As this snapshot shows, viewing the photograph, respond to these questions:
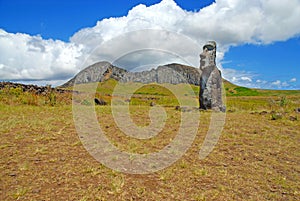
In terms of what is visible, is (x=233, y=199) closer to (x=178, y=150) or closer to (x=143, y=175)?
(x=143, y=175)

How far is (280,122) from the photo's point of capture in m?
12.9

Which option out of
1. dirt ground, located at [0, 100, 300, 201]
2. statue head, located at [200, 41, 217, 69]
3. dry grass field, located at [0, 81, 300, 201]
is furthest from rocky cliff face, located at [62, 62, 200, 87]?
dirt ground, located at [0, 100, 300, 201]

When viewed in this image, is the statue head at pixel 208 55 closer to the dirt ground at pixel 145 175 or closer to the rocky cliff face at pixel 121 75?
the rocky cliff face at pixel 121 75

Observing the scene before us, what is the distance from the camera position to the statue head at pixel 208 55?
17.7 m

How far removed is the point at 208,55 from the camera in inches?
697

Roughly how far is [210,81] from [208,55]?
6.00ft

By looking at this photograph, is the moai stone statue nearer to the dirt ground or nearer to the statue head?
the statue head

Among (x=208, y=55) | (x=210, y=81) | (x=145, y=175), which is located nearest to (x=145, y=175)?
(x=145, y=175)

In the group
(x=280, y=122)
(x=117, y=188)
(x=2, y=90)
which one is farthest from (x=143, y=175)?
(x=2, y=90)

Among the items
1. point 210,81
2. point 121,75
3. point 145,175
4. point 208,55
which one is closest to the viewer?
point 145,175

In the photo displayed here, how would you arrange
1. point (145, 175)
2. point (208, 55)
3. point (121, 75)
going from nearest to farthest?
point (145, 175) < point (208, 55) < point (121, 75)

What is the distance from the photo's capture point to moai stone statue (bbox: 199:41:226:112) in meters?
17.1

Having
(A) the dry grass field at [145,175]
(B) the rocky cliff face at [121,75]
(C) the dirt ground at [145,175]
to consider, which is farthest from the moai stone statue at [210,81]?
(C) the dirt ground at [145,175]

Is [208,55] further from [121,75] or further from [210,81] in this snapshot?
[121,75]
